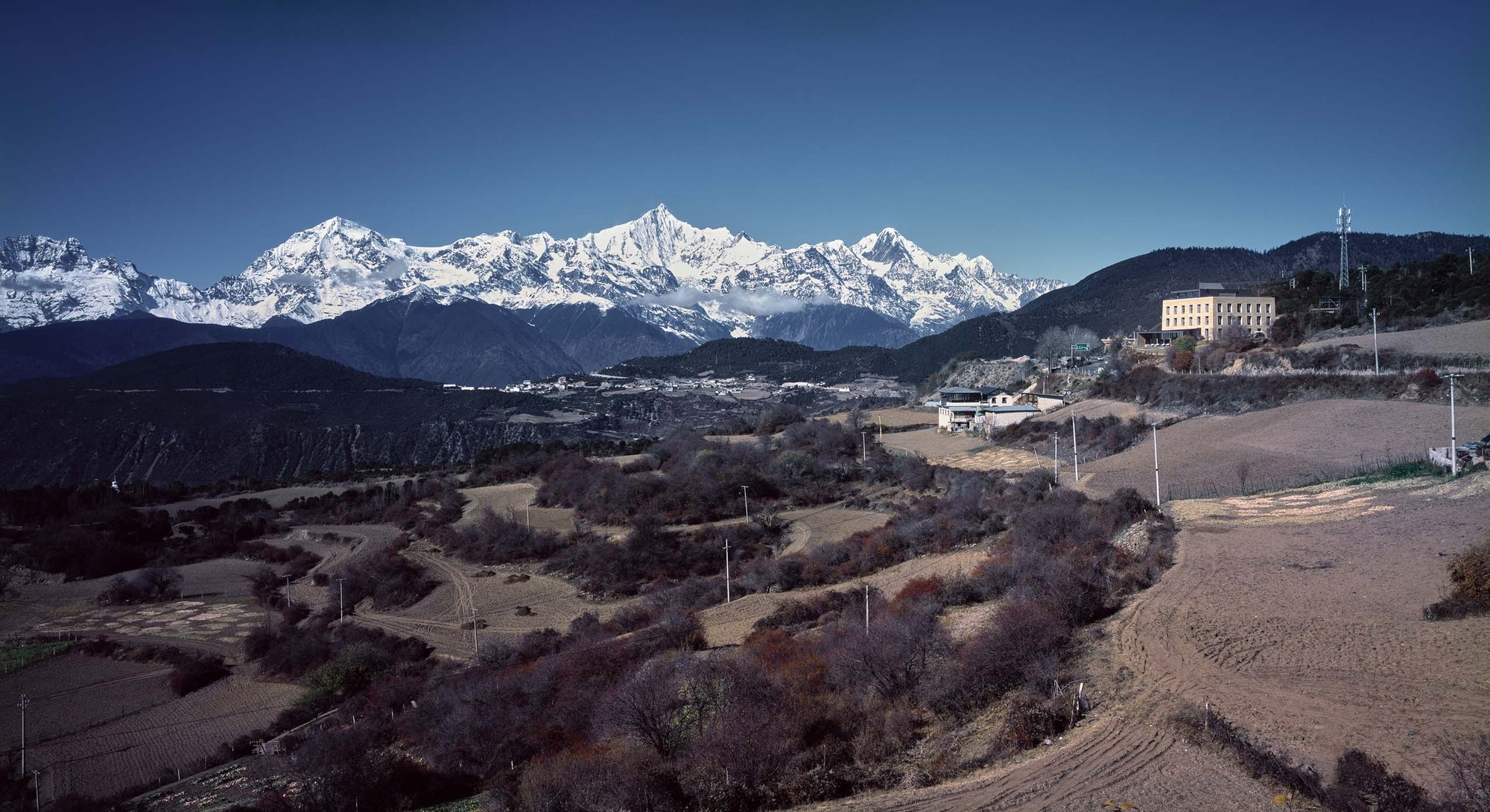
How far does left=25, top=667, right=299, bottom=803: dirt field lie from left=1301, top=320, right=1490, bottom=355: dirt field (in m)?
49.6

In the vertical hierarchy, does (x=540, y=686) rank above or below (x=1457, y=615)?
below

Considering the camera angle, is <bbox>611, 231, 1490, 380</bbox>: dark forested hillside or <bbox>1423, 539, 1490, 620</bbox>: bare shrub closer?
<bbox>1423, 539, 1490, 620</bbox>: bare shrub

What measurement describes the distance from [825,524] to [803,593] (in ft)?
41.8

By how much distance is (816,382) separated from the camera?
447 ft

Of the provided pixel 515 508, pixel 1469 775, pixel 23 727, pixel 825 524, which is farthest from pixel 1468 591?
pixel 515 508

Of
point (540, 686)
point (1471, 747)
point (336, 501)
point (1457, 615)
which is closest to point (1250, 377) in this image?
point (1457, 615)

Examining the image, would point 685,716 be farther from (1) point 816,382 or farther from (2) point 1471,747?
(1) point 816,382

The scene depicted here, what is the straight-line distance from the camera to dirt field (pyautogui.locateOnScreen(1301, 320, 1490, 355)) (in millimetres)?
39438

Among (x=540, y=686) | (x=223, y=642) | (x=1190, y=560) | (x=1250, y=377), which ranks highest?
(x=1250, y=377)

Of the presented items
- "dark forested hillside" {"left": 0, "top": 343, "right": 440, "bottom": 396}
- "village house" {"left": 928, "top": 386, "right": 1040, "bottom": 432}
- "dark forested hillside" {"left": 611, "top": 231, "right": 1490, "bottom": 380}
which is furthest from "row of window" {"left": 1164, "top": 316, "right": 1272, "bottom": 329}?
"dark forested hillside" {"left": 0, "top": 343, "right": 440, "bottom": 396}

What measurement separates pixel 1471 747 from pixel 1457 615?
5810 millimetres

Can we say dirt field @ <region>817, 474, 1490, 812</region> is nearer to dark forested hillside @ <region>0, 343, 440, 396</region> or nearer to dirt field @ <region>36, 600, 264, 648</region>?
dirt field @ <region>36, 600, 264, 648</region>

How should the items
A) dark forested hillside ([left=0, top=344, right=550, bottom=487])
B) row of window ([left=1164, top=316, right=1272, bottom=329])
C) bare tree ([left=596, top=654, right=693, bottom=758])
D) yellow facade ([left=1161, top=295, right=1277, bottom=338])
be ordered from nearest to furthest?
1. bare tree ([left=596, top=654, right=693, bottom=758])
2. row of window ([left=1164, top=316, right=1272, bottom=329])
3. yellow facade ([left=1161, top=295, right=1277, bottom=338])
4. dark forested hillside ([left=0, top=344, right=550, bottom=487])

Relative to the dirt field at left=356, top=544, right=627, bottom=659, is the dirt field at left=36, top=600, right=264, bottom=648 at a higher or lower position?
lower
